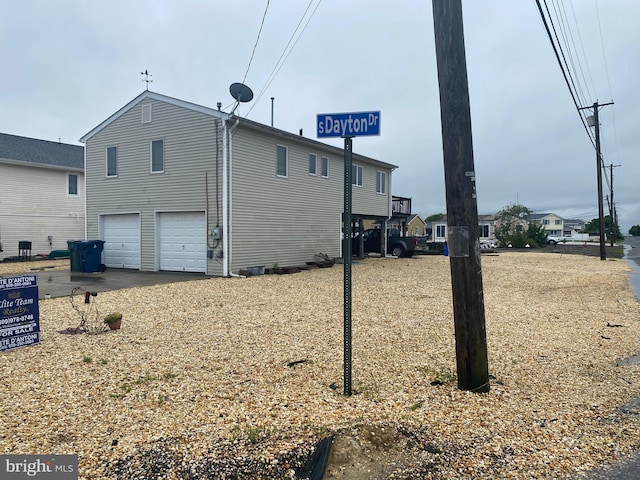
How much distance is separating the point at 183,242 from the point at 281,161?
461 cm

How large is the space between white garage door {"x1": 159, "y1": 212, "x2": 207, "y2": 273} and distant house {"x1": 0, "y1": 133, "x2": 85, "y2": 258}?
9.74 m

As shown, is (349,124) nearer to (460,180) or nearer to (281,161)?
(460,180)

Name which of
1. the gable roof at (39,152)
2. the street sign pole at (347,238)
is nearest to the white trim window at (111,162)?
the gable roof at (39,152)

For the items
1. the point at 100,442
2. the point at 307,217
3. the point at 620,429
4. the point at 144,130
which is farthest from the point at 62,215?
the point at 620,429

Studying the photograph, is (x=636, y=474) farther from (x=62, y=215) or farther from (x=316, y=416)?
(x=62, y=215)

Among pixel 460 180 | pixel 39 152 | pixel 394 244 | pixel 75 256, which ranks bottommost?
pixel 75 256

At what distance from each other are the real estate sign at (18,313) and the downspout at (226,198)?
7.95m

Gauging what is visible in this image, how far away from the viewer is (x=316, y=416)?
354 centimetres

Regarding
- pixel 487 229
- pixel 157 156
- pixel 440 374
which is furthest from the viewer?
pixel 487 229

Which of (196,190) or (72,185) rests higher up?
(72,185)

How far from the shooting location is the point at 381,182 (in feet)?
77.7

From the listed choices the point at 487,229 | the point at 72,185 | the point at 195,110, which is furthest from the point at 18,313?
the point at 487,229

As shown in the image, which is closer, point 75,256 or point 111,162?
point 75,256

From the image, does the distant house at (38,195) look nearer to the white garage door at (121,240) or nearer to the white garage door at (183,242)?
the white garage door at (121,240)
